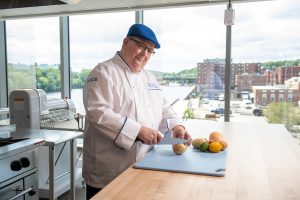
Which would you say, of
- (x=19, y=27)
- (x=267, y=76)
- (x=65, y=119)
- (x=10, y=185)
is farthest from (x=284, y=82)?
(x=19, y=27)

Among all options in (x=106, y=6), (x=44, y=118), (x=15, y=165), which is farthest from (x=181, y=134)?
(x=106, y=6)

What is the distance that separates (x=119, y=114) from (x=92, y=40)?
308cm

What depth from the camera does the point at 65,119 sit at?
3002mm

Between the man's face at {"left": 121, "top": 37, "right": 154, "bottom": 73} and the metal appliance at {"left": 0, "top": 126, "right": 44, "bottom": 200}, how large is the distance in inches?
30.2

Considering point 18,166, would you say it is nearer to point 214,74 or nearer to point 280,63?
point 214,74

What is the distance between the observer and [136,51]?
4.88ft

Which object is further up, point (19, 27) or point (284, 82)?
point (19, 27)

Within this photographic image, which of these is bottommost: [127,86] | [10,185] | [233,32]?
[10,185]

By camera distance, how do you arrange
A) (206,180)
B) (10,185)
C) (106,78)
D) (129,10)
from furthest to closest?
(129,10) → (10,185) → (106,78) → (206,180)

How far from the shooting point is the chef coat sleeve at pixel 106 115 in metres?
1.30

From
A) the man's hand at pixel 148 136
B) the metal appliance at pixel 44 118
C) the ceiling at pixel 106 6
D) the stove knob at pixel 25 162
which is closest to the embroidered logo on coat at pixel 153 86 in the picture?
the man's hand at pixel 148 136

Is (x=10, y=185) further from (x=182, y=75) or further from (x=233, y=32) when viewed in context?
(x=233, y=32)

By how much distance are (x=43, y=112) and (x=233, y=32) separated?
7.78 ft

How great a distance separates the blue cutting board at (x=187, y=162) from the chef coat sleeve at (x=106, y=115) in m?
0.13
